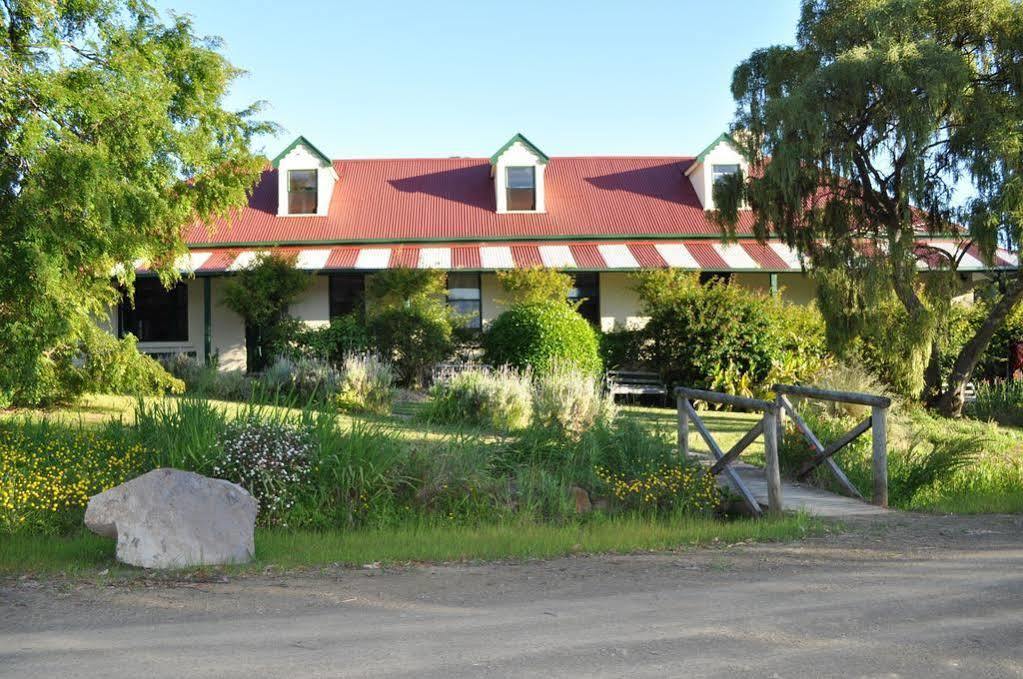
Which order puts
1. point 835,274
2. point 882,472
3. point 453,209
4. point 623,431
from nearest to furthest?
point 882,472 < point 623,431 < point 835,274 < point 453,209

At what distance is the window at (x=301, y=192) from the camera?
25688mm

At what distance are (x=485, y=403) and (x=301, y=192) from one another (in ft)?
46.4

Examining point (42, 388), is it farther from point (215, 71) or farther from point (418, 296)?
point (418, 296)

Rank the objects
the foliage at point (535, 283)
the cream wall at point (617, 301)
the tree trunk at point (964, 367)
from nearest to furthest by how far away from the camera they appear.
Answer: the tree trunk at point (964, 367)
the foliage at point (535, 283)
the cream wall at point (617, 301)

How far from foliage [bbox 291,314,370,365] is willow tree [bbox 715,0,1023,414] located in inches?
316

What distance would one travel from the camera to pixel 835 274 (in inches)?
607

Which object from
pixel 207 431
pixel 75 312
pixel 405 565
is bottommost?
pixel 405 565

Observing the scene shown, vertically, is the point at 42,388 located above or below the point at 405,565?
above

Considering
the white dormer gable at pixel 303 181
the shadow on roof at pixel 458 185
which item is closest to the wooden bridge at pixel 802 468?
the shadow on roof at pixel 458 185

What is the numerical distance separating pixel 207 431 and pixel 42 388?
5.16 m

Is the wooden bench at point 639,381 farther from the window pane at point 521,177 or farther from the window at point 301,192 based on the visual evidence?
the window at point 301,192

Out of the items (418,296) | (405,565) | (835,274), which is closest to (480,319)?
(418,296)

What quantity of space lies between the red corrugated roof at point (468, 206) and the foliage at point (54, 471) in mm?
15490

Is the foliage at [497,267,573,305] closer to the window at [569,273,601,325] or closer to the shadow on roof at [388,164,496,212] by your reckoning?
the window at [569,273,601,325]
